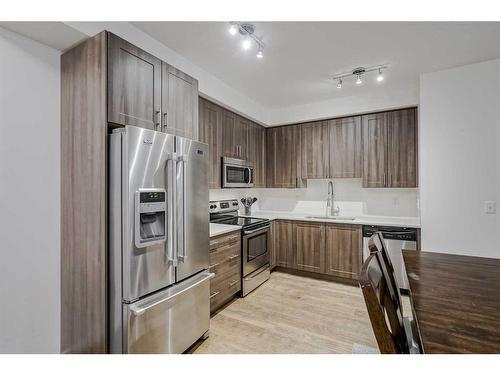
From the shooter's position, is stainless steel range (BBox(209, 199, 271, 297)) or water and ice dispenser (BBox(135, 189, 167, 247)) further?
stainless steel range (BBox(209, 199, 271, 297))

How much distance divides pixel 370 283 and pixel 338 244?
9.10 feet

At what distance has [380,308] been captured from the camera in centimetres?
83

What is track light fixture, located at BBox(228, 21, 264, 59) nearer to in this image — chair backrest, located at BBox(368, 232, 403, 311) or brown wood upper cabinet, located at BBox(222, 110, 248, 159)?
brown wood upper cabinet, located at BBox(222, 110, 248, 159)

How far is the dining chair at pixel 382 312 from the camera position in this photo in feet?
2.70

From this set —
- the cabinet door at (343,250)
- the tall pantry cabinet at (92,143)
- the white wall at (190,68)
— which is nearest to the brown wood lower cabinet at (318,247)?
the cabinet door at (343,250)

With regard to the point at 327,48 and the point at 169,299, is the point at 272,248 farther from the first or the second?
the point at 327,48

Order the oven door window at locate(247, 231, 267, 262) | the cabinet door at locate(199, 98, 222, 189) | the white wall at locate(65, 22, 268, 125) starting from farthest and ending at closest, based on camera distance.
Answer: the oven door window at locate(247, 231, 267, 262)
the cabinet door at locate(199, 98, 222, 189)
the white wall at locate(65, 22, 268, 125)

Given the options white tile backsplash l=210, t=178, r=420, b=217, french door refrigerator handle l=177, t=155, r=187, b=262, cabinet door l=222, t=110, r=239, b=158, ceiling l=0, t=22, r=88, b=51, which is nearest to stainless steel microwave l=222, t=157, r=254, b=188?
cabinet door l=222, t=110, r=239, b=158

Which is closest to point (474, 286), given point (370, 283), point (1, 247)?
point (370, 283)

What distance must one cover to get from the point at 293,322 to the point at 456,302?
1.64m

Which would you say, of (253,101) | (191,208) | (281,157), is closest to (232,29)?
(191,208)

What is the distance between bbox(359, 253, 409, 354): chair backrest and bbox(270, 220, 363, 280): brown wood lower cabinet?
2.33 m

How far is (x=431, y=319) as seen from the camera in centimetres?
98

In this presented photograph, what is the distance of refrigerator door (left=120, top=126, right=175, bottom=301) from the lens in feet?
5.20
